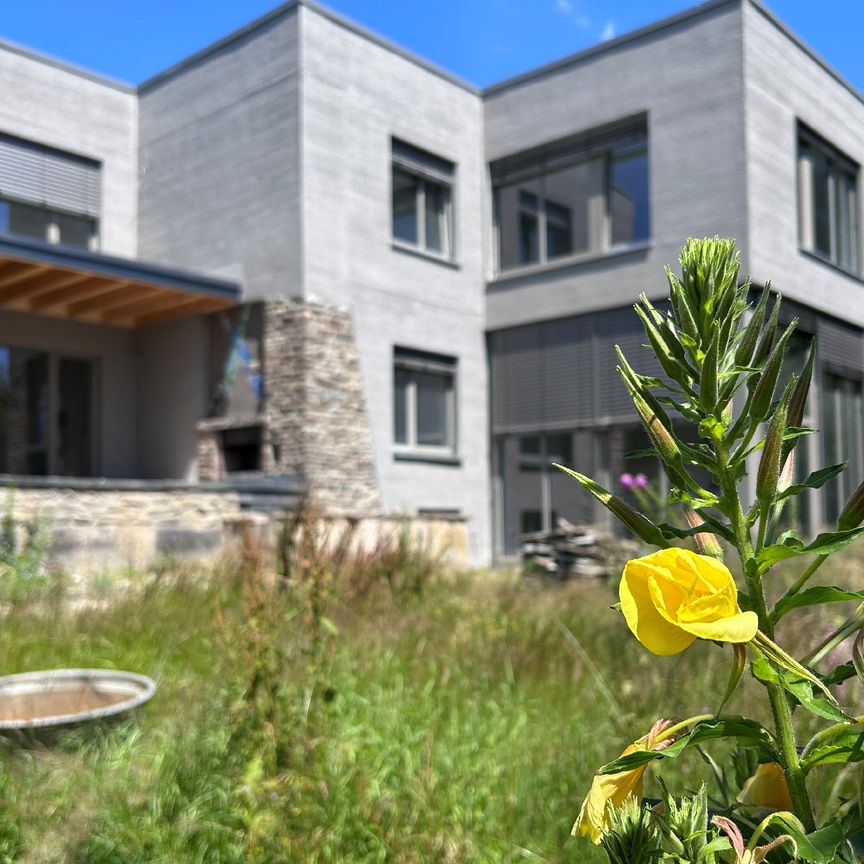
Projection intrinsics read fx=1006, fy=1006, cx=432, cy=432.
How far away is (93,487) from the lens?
10.8 metres

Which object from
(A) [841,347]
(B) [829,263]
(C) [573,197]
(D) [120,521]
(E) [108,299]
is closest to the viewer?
(D) [120,521]

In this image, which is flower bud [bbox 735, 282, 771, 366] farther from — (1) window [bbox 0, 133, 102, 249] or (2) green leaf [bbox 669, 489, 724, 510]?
(1) window [bbox 0, 133, 102, 249]

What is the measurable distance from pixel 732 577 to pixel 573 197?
1593 centimetres

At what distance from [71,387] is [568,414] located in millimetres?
7639

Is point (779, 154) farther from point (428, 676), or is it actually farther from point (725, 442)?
point (725, 442)

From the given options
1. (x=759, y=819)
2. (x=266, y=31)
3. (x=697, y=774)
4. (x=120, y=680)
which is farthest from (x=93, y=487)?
(x=759, y=819)

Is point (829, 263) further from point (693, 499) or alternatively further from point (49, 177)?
point (693, 499)

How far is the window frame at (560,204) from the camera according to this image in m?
15.4

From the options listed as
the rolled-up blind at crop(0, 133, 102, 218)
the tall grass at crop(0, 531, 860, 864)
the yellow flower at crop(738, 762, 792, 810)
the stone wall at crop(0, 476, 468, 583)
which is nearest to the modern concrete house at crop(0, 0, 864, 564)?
the rolled-up blind at crop(0, 133, 102, 218)

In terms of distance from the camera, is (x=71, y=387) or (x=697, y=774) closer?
(x=697, y=774)

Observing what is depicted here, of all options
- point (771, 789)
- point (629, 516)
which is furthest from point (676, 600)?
point (771, 789)

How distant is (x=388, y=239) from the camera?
49.6 feet

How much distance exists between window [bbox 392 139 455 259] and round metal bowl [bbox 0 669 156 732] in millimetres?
11600

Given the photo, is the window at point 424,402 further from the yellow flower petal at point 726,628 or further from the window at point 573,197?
the yellow flower petal at point 726,628
